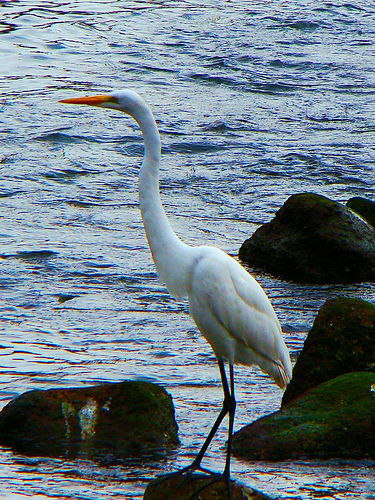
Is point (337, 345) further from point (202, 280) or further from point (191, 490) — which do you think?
point (191, 490)

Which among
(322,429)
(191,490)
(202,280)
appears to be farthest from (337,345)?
(191,490)

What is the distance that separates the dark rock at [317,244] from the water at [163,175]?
24 centimetres

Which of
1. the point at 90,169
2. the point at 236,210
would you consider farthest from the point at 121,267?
the point at 90,169

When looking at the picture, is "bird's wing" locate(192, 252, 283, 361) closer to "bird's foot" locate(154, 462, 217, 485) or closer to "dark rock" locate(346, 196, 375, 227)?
"bird's foot" locate(154, 462, 217, 485)

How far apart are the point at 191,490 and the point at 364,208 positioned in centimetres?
548

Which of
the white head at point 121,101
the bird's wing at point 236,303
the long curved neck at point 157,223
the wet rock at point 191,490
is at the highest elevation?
the white head at point 121,101

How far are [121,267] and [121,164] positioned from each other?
3720mm

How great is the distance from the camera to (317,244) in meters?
8.42

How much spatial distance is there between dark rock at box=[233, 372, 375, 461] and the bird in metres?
0.29

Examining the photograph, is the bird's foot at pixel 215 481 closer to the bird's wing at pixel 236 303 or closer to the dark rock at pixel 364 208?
the bird's wing at pixel 236 303

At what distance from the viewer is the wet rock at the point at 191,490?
431cm

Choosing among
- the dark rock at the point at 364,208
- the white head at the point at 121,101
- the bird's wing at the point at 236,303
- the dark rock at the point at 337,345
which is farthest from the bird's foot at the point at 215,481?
the dark rock at the point at 364,208

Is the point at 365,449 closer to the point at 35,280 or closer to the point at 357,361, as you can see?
the point at 357,361

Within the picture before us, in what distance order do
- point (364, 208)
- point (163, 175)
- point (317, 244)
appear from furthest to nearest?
1. point (163, 175)
2. point (364, 208)
3. point (317, 244)
